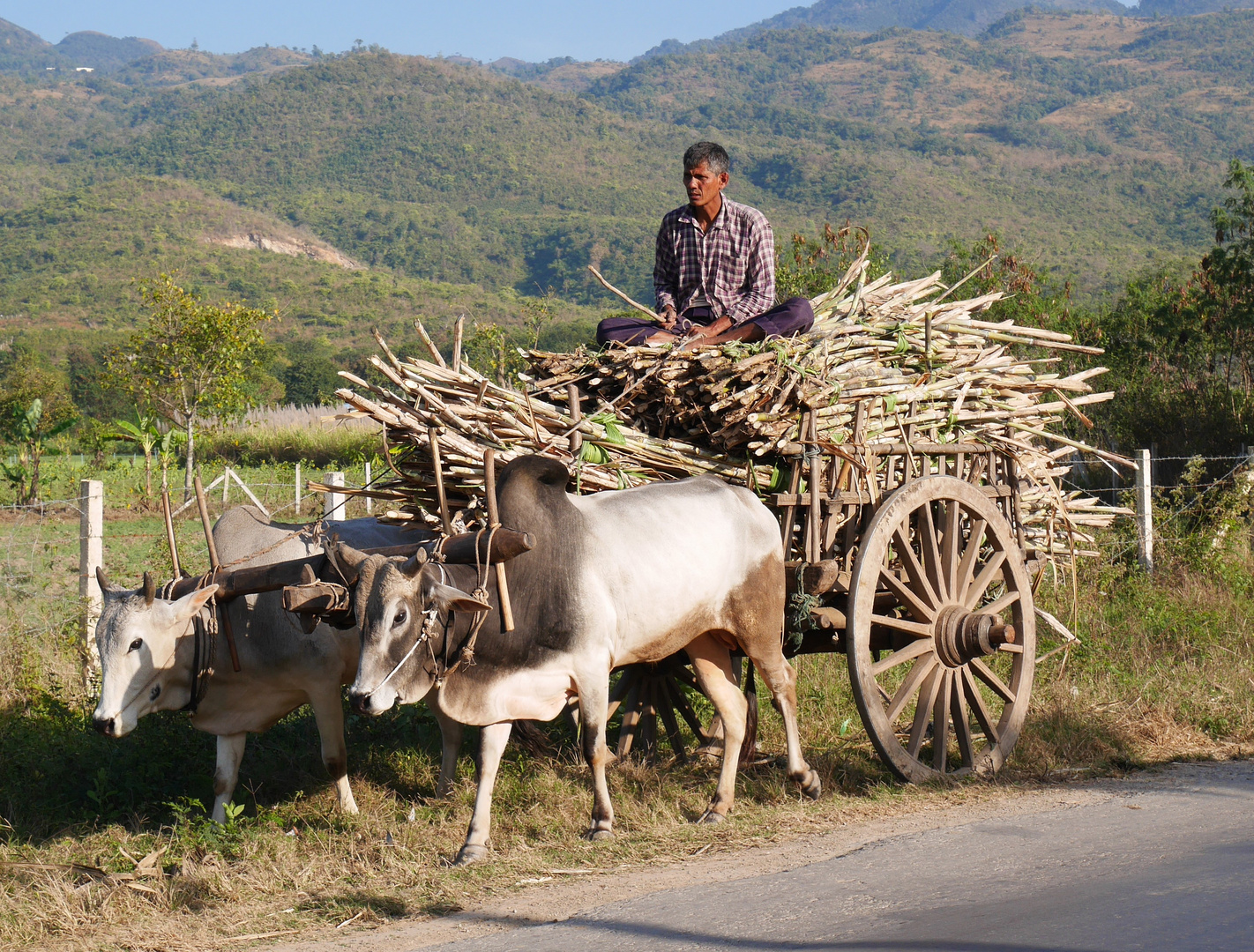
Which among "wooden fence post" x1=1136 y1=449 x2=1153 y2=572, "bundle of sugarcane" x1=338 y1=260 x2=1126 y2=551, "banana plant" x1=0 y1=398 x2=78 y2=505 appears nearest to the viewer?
"bundle of sugarcane" x1=338 y1=260 x2=1126 y2=551

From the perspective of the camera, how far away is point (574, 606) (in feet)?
14.9

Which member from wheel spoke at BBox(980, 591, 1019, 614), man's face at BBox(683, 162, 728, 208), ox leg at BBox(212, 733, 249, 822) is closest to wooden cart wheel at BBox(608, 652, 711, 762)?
wheel spoke at BBox(980, 591, 1019, 614)

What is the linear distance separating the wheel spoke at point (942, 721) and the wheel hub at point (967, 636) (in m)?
0.10

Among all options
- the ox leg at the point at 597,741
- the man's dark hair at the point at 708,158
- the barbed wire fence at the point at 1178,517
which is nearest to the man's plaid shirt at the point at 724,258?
the man's dark hair at the point at 708,158

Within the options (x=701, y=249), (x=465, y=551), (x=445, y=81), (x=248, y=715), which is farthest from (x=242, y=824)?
(x=445, y=81)

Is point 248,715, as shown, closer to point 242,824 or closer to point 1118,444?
point 242,824

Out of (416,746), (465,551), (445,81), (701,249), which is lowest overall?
(416,746)

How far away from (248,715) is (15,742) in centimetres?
151

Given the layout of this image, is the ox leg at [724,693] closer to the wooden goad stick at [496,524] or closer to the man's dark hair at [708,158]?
the wooden goad stick at [496,524]

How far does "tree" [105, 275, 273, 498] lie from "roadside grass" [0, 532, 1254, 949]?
15.5 meters

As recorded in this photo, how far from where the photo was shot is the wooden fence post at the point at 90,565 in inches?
261

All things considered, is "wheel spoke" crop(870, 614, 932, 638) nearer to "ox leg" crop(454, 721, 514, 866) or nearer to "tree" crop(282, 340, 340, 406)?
"ox leg" crop(454, 721, 514, 866)

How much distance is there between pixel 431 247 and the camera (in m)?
87.4

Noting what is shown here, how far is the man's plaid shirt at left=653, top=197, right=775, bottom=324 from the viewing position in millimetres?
6191
